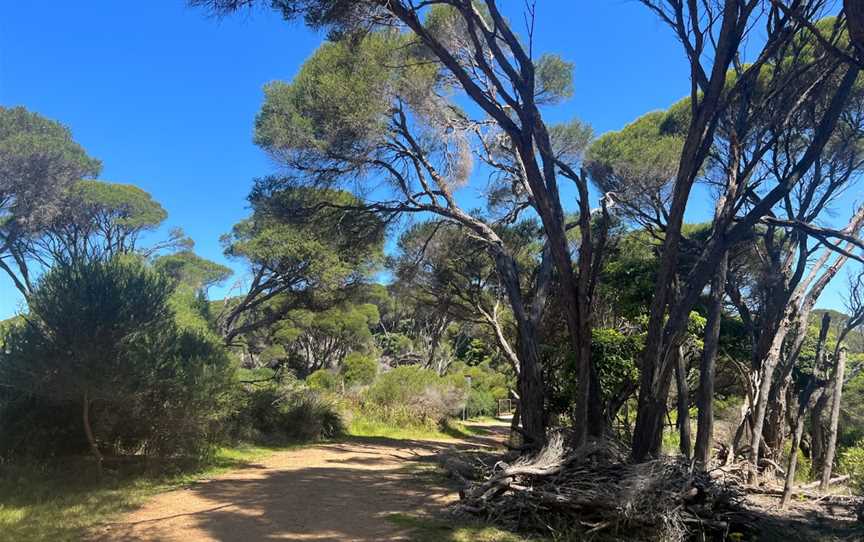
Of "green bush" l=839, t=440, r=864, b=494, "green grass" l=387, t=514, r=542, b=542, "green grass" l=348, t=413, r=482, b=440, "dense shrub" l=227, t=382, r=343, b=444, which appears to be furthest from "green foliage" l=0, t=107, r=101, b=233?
"green bush" l=839, t=440, r=864, b=494

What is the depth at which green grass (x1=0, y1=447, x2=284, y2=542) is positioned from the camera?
4.99 meters

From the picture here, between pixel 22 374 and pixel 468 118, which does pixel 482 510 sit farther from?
pixel 468 118

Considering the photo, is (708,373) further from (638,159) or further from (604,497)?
(638,159)

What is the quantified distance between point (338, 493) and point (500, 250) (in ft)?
16.9

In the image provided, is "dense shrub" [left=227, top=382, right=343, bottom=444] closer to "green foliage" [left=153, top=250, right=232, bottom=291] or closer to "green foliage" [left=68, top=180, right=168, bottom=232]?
"green foliage" [left=68, top=180, right=168, bottom=232]

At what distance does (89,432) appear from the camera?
22.6 ft

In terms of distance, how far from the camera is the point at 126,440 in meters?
7.87

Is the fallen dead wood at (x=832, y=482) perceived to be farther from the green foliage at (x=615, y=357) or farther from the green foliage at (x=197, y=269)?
the green foliage at (x=197, y=269)

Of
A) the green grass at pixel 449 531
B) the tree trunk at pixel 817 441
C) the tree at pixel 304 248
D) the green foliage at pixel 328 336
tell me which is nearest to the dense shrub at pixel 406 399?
the tree at pixel 304 248

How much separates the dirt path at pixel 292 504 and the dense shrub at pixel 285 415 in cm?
252

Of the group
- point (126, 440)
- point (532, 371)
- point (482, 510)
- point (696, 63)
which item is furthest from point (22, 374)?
point (696, 63)

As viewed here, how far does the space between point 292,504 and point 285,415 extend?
7.62 m

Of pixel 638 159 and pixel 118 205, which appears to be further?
pixel 118 205

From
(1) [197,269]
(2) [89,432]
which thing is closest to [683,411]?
(2) [89,432]
